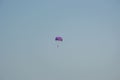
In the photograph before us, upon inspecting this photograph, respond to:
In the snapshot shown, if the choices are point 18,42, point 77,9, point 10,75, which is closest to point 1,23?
point 18,42

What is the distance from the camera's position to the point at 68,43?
196 cm

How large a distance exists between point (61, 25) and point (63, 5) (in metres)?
0.25

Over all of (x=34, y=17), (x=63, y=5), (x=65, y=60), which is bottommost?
(x=65, y=60)

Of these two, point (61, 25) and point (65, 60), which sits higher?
point (61, 25)

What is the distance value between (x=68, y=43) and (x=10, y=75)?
803 millimetres

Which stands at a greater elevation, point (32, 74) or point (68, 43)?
point (68, 43)

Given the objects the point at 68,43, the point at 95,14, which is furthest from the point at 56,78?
the point at 95,14

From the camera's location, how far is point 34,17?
195 centimetres

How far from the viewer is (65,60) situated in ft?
6.42

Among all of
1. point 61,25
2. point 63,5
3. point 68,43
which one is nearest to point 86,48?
point 68,43

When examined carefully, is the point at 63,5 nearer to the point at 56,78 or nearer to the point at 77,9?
the point at 77,9

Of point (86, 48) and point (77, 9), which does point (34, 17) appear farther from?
point (86, 48)

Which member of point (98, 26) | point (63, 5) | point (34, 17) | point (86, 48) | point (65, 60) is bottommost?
point (65, 60)

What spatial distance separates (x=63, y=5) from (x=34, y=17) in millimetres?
385
